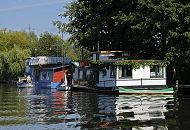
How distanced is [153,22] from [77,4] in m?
22.5

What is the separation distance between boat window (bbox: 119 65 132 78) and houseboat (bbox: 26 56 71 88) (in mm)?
21431

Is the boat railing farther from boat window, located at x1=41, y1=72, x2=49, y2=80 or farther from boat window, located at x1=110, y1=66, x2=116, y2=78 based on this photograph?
boat window, located at x1=41, y1=72, x2=49, y2=80

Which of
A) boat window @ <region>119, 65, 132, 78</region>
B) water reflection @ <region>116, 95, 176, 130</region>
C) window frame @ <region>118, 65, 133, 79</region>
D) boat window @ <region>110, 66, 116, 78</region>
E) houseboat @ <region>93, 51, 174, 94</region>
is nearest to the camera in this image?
water reflection @ <region>116, 95, 176, 130</region>

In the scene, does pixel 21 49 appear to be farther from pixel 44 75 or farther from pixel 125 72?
pixel 125 72

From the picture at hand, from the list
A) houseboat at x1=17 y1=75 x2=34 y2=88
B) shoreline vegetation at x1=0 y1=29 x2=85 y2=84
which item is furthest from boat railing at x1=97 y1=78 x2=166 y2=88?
shoreline vegetation at x1=0 y1=29 x2=85 y2=84

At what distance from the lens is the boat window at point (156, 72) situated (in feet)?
165

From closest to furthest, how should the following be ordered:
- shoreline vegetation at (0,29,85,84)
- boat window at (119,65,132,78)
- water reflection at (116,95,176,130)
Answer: water reflection at (116,95,176,130) < boat window at (119,65,132,78) < shoreline vegetation at (0,29,85,84)

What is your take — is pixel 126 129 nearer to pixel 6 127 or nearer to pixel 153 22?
pixel 6 127

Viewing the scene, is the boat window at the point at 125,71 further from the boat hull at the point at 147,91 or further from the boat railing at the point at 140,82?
the boat hull at the point at 147,91

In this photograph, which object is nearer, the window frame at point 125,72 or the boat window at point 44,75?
the window frame at point 125,72

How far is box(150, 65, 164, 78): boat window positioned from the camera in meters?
50.2

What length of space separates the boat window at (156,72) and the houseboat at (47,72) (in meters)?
22.6

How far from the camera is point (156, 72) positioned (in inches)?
1981

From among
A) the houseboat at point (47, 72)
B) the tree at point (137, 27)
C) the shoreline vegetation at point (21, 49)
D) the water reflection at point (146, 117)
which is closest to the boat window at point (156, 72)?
the tree at point (137, 27)
